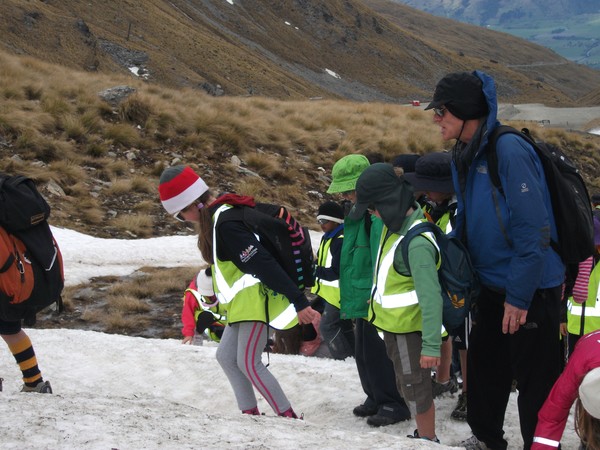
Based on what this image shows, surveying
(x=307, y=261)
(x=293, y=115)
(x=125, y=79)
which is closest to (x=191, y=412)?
(x=307, y=261)

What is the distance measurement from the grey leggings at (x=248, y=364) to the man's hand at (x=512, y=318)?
1.63 m

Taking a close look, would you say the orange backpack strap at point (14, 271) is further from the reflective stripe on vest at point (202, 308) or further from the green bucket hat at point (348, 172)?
the reflective stripe on vest at point (202, 308)

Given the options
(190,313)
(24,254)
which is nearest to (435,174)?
(24,254)

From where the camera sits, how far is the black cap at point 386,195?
172 inches

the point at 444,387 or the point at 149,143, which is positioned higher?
the point at 444,387

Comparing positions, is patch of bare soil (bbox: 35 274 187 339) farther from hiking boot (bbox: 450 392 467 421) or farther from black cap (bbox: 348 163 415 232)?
black cap (bbox: 348 163 415 232)

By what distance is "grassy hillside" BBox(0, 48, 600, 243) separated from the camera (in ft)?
47.7

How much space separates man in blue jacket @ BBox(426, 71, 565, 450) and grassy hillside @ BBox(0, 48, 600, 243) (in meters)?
10.0

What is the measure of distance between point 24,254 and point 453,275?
284 cm

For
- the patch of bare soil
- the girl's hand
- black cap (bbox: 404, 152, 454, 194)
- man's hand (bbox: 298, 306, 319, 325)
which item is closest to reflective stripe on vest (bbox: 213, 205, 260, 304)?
man's hand (bbox: 298, 306, 319, 325)

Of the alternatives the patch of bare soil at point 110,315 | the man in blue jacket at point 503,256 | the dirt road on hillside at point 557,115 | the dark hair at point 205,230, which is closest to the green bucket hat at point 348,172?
the dark hair at point 205,230

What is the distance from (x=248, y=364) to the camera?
15.7 ft

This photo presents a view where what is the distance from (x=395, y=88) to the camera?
99.4 m

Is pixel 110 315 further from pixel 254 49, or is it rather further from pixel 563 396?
pixel 254 49
